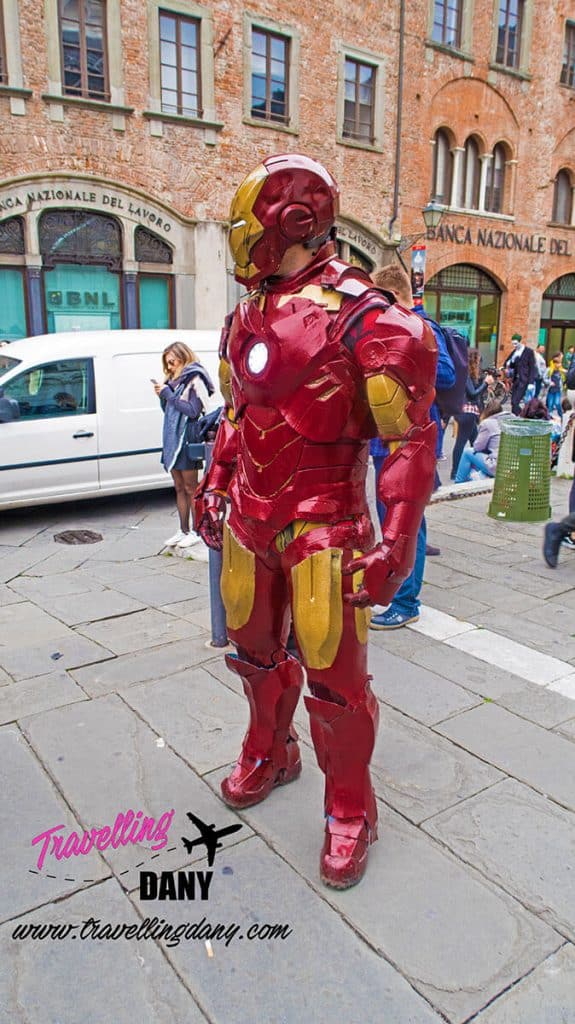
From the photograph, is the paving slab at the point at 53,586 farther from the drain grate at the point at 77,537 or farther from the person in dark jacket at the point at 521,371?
the person in dark jacket at the point at 521,371

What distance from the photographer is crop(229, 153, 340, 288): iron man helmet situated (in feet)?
6.54

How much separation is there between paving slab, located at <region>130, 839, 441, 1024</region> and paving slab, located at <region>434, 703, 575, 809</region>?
3.38ft


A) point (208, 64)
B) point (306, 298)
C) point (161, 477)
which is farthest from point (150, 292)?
point (306, 298)

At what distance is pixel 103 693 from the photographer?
3.43 meters

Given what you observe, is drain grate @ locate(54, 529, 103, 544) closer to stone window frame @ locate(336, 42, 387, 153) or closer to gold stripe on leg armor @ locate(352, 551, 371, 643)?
gold stripe on leg armor @ locate(352, 551, 371, 643)

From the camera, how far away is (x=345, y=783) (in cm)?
227

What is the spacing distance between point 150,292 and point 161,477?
8.69 m

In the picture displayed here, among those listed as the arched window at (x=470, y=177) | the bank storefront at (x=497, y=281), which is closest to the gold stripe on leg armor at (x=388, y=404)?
the bank storefront at (x=497, y=281)

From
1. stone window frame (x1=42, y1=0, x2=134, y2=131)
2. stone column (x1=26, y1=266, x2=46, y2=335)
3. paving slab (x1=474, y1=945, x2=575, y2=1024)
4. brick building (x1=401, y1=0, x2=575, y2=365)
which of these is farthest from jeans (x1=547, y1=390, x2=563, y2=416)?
paving slab (x1=474, y1=945, x2=575, y2=1024)

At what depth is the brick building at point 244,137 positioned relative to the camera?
1330 centimetres

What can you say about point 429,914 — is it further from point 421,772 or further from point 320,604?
point 320,604

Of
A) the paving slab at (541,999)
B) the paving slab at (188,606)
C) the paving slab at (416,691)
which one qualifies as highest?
the paving slab at (416,691)

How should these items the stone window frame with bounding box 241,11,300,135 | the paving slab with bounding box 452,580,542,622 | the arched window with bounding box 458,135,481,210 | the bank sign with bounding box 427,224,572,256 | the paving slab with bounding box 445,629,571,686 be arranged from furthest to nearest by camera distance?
the arched window with bounding box 458,135,481,210 → the bank sign with bounding box 427,224,572,256 → the stone window frame with bounding box 241,11,300,135 → the paving slab with bounding box 452,580,542,622 → the paving slab with bounding box 445,629,571,686

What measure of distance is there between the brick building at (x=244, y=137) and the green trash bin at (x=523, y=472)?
10201 millimetres
